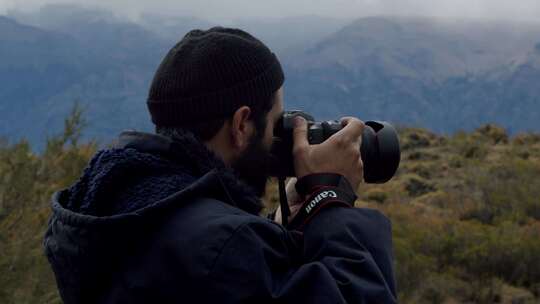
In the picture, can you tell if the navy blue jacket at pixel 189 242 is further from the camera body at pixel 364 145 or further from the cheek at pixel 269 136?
the camera body at pixel 364 145

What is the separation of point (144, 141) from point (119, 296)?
360 millimetres

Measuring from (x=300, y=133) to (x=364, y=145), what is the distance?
26 centimetres

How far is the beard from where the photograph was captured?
191 cm

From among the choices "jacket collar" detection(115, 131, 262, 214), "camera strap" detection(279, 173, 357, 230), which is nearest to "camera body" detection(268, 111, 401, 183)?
"camera strap" detection(279, 173, 357, 230)

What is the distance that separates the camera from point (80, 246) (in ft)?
5.38

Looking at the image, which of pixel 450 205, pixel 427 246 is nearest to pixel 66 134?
pixel 427 246

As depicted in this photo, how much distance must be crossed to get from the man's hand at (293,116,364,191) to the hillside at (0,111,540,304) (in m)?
2.93

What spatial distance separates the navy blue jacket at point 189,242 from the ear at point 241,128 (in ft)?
0.27

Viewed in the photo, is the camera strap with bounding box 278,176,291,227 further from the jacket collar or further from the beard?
the jacket collar

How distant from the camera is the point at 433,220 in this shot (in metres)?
9.84

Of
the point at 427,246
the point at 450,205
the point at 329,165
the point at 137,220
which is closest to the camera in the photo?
the point at 137,220

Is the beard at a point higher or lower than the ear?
lower

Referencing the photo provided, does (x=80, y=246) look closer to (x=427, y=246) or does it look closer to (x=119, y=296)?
(x=119, y=296)

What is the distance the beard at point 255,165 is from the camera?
6.26ft
